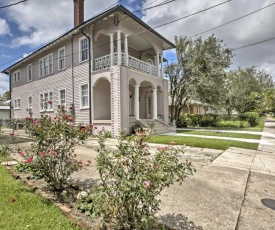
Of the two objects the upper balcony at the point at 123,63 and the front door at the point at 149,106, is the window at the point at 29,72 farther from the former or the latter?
the front door at the point at 149,106

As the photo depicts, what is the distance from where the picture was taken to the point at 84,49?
1460cm

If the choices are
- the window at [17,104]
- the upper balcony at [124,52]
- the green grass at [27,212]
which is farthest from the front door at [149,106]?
the window at [17,104]

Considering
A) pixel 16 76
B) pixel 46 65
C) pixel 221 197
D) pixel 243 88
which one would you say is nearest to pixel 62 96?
pixel 46 65

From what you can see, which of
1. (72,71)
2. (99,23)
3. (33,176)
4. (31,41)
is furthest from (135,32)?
(33,176)

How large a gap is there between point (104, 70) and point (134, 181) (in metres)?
11.9

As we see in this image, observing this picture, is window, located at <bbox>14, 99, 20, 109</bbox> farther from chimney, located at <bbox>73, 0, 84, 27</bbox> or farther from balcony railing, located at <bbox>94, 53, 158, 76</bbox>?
balcony railing, located at <bbox>94, 53, 158, 76</bbox>

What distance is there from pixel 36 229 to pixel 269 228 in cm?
340

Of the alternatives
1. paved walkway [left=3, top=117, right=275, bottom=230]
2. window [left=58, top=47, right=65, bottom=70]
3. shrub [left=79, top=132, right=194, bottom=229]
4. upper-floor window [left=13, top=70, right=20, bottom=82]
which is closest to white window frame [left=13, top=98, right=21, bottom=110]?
upper-floor window [left=13, top=70, right=20, bottom=82]

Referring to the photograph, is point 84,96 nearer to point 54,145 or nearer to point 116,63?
point 116,63

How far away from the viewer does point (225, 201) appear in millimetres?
3703

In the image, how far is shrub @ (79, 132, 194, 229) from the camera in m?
2.22

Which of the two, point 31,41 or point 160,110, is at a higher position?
point 31,41

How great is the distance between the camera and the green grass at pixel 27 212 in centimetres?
273

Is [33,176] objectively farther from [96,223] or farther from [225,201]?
[225,201]
